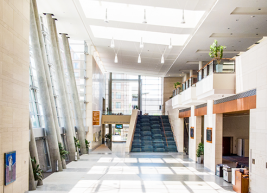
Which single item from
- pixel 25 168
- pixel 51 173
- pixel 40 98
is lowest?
pixel 51 173

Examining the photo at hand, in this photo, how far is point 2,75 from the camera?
9141 millimetres

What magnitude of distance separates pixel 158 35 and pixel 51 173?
1267 centimetres

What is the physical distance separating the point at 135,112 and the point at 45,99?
643 inches

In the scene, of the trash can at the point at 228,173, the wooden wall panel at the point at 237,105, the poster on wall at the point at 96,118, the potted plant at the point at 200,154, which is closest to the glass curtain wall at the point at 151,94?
the poster on wall at the point at 96,118

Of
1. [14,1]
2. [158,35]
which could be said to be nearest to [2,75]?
[14,1]

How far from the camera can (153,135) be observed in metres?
28.9

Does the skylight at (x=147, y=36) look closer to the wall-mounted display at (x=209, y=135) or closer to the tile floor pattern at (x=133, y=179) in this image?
the wall-mounted display at (x=209, y=135)

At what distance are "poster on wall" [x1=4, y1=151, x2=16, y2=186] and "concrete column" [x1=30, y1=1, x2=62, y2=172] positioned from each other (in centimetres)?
554

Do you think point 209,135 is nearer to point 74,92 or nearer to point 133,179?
point 133,179

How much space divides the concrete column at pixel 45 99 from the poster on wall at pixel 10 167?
5535 mm

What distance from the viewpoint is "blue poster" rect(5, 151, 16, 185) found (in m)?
9.33

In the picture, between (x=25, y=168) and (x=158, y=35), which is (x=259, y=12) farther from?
(x=25, y=168)

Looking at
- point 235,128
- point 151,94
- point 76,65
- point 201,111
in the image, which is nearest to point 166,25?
point 201,111

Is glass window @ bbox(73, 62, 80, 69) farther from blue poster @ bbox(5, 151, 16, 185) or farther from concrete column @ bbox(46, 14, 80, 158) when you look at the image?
blue poster @ bbox(5, 151, 16, 185)
